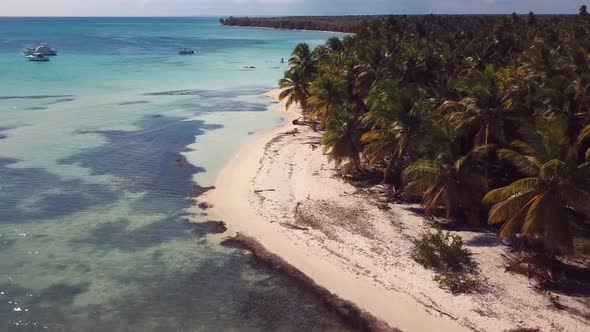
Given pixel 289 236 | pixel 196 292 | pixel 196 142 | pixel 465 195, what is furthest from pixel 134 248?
pixel 196 142

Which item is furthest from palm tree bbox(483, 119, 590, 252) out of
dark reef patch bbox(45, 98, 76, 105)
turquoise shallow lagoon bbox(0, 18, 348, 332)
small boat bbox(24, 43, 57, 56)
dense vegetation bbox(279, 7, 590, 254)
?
small boat bbox(24, 43, 57, 56)

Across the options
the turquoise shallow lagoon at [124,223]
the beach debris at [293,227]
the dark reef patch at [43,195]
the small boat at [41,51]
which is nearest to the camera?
the turquoise shallow lagoon at [124,223]

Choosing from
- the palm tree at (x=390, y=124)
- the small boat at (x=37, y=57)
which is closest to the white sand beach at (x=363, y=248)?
the palm tree at (x=390, y=124)

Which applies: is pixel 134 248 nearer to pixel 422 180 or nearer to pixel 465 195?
pixel 422 180

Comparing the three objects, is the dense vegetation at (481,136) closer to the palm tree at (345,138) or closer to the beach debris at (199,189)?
the palm tree at (345,138)

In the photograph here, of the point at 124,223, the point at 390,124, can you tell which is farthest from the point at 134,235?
the point at 390,124

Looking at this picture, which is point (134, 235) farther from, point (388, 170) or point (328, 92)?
point (328, 92)
